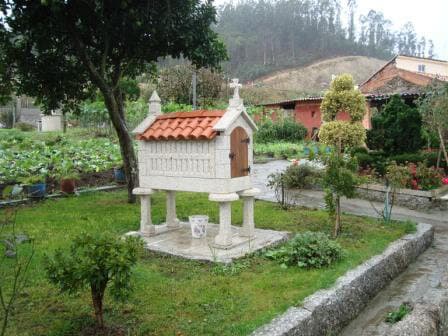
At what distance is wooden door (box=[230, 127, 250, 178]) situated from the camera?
21.2 feet

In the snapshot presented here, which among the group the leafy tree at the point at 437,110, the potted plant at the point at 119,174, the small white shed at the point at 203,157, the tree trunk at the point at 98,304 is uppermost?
the leafy tree at the point at 437,110

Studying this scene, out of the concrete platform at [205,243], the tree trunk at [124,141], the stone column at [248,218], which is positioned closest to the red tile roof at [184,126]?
the stone column at [248,218]

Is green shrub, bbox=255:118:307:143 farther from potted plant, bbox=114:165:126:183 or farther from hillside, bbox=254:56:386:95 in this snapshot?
hillside, bbox=254:56:386:95

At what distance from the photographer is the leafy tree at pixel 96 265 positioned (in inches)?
145

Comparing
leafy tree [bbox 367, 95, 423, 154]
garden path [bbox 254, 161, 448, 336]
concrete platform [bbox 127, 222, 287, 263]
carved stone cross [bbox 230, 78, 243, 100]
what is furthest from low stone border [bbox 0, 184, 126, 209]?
leafy tree [bbox 367, 95, 423, 154]

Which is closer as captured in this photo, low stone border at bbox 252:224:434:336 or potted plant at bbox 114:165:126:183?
low stone border at bbox 252:224:434:336

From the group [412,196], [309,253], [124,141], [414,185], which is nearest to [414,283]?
[309,253]

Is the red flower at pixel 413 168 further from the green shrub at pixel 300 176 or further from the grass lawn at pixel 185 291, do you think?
the grass lawn at pixel 185 291

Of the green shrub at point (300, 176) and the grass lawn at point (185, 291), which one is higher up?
the green shrub at point (300, 176)

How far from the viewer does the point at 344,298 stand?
16.3ft

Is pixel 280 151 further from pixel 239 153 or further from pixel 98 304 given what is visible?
pixel 98 304

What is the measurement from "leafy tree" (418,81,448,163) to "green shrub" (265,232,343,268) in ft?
24.1

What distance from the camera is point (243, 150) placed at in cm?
674

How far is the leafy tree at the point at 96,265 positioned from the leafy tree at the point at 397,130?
1003cm
